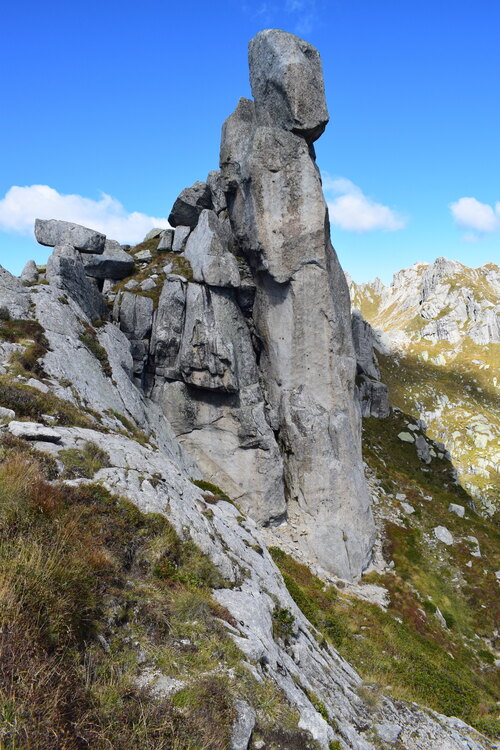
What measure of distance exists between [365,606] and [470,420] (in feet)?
389

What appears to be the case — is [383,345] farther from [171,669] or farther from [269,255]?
[171,669]

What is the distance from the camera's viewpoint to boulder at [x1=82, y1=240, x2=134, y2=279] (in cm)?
3609

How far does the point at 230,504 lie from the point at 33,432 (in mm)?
10345

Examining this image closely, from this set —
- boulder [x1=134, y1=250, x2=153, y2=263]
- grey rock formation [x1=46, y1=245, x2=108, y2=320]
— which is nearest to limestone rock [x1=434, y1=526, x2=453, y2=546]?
grey rock formation [x1=46, y1=245, x2=108, y2=320]

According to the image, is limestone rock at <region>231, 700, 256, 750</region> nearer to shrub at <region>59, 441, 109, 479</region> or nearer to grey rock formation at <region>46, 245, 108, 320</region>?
shrub at <region>59, 441, 109, 479</region>

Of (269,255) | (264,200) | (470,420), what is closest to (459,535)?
(269,255)

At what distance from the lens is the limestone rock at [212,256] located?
33531mm

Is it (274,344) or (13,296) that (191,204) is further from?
A: (13,296)

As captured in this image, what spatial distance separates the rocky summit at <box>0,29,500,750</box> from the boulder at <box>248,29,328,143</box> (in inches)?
6.8

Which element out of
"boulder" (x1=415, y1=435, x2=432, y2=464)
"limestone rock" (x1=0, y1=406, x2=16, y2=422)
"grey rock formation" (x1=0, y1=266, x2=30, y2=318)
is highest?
"grey rock formation" (x1=0, y1=266, x2=30, y2=318)

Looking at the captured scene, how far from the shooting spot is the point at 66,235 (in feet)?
117

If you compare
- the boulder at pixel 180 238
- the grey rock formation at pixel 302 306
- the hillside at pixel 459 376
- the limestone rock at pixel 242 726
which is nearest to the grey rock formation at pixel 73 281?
the boulder at pixel 180 238

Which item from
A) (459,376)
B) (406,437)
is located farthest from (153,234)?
(459,376)

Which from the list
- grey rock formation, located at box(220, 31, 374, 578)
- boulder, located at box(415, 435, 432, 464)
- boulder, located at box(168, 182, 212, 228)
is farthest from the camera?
boulder, located at box(415, 435, 432, 464)
